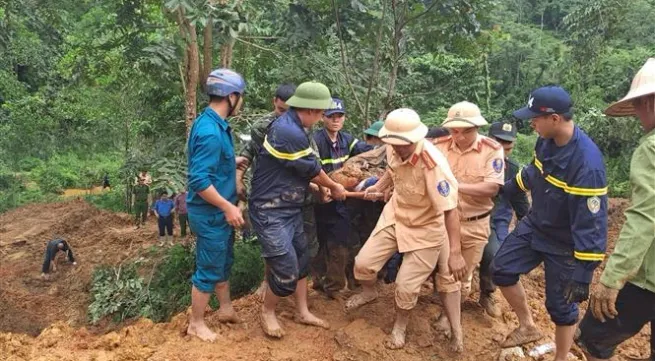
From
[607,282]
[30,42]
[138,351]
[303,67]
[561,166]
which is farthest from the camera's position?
[30,42]

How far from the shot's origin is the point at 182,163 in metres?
6.13

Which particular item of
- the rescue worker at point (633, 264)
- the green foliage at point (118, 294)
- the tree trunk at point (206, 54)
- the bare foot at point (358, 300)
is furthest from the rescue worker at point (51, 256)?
the rescue worker at point (633, 264)

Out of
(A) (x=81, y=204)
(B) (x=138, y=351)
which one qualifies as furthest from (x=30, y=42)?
(B) (x=138, y=351)

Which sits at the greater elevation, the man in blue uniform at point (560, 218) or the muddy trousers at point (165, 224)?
the man in blue uniform at point (560, 218)

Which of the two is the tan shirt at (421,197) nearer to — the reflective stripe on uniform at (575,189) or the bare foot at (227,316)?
the reflective stripe on uniform at (575,189)

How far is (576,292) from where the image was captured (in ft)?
10.9

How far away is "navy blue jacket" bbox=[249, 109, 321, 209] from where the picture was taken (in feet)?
12.3

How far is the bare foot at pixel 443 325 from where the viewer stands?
4.25 metres

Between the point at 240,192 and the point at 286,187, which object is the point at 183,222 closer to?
the point at 240,192

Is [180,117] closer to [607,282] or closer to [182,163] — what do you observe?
[182,163]

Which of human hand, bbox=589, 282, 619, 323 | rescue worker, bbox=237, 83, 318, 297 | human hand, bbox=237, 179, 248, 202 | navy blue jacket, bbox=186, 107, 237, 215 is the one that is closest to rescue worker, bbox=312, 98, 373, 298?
rescue worker, bbox=237, 83, 318, 297

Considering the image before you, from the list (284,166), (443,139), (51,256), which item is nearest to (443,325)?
(443,139)

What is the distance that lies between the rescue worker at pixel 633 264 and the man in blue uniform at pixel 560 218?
22 cm

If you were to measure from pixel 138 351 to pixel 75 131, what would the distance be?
22.4 m
